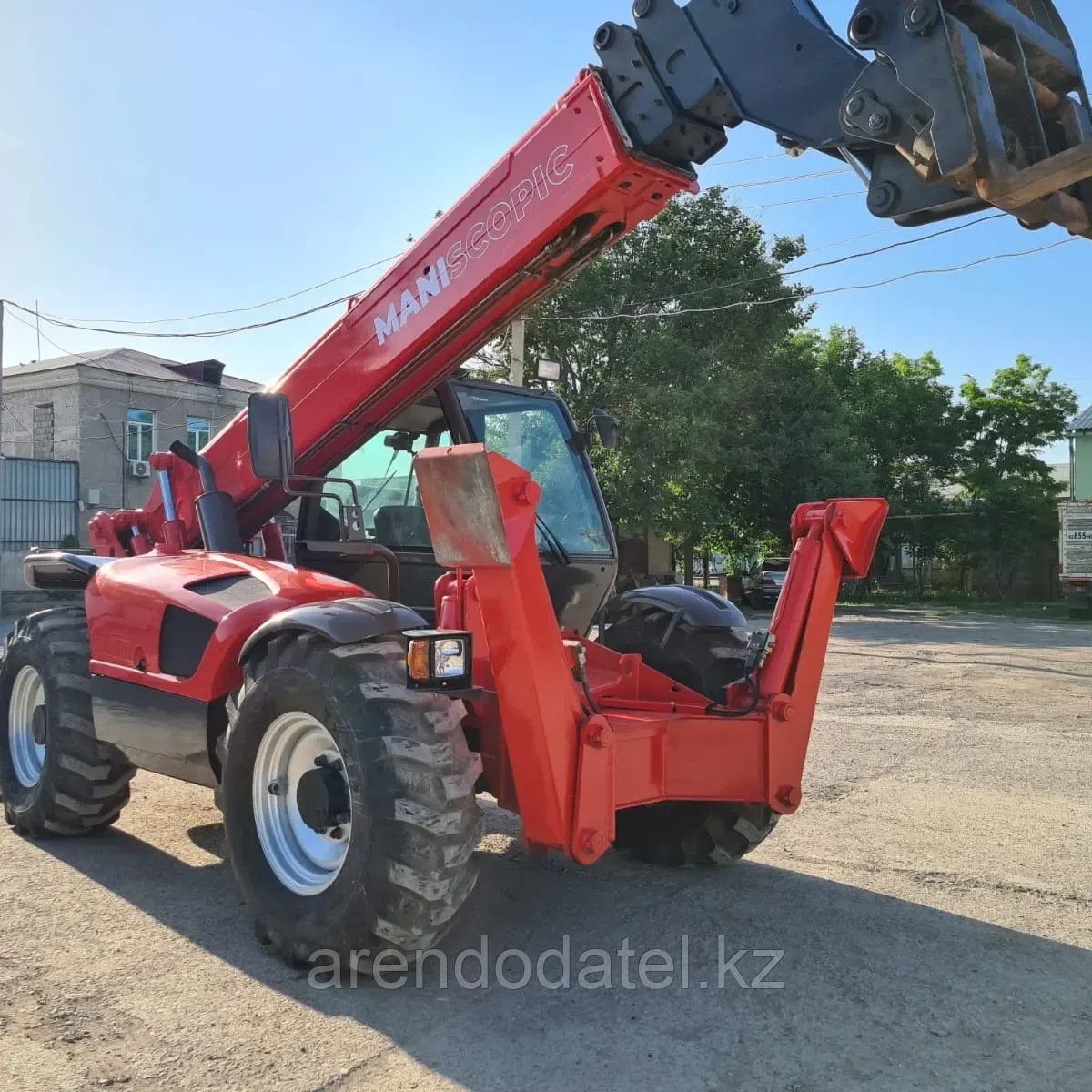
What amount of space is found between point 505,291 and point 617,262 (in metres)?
22.3

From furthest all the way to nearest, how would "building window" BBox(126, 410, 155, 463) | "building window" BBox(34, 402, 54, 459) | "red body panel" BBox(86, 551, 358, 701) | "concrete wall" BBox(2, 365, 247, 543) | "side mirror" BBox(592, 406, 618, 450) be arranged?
"building window" BBox(126, 410, 155, 463), "building window" BBox(34, 402, 54, 459), "concrete wall" BBox(2, 365, 247, 543), "side mirror" BBox(592, 406, 618, 450), "red body panel" BBox(86, 551, 358, 701)

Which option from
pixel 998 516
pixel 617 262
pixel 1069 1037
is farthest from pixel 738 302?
pixel 1069 1037

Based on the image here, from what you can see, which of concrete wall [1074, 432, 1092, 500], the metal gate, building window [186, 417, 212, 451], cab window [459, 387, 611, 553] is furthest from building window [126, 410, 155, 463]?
concrete wall [1074, 432, 1092, 500]

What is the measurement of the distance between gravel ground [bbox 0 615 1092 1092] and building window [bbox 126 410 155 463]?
27462 millimetres

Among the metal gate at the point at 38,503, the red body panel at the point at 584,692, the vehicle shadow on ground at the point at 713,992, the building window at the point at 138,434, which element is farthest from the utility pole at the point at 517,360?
the building window at the point at 138,434

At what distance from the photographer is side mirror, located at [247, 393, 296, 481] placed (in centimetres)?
478

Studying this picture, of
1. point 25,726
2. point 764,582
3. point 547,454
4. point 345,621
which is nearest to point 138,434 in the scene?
point 764,582

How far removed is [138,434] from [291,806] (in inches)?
1208

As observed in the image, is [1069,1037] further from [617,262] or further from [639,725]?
[617,262]

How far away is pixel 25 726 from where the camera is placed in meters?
5.91

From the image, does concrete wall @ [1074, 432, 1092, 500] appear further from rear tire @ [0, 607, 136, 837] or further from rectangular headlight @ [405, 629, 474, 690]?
rectangular headlight @ [405, 629, 474, 690]

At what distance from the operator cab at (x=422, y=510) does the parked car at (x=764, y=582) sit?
25.4 meters

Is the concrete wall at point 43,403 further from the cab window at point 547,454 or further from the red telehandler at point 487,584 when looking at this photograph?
the cab window at point 547,454

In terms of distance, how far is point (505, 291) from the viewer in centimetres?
462
